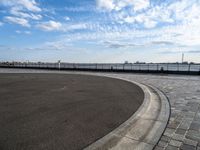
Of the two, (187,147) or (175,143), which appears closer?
(187,147)

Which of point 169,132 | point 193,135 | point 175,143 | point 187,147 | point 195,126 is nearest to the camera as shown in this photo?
point 187,147

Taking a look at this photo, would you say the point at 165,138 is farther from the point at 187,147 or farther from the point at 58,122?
the point at 58,122

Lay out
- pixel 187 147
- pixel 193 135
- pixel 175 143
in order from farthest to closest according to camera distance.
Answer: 1. pixel 193 135
2. pixel 175 143
3. pixel 187 147

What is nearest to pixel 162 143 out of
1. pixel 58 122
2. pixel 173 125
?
pixel 173 125

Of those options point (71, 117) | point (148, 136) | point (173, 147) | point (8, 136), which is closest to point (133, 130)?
point (148, 136)

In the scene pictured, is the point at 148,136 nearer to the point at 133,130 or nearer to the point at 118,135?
the point at 133,130

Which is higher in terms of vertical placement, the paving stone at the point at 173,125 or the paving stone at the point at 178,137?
the paving stone at the point at 173,125

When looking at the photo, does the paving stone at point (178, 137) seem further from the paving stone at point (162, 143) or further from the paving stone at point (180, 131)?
the paving stone at point (162, 143)

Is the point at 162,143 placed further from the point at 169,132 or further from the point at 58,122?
the point at 58,122

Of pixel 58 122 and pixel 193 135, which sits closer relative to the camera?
pixel 193 135

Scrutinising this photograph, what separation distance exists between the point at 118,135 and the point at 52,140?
58.2 inches

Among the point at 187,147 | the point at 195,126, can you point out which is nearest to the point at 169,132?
the point at 187,147

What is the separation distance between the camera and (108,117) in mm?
4945

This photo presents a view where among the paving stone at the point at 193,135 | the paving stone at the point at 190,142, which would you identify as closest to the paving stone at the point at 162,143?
the paving stone at the point at 190,142
